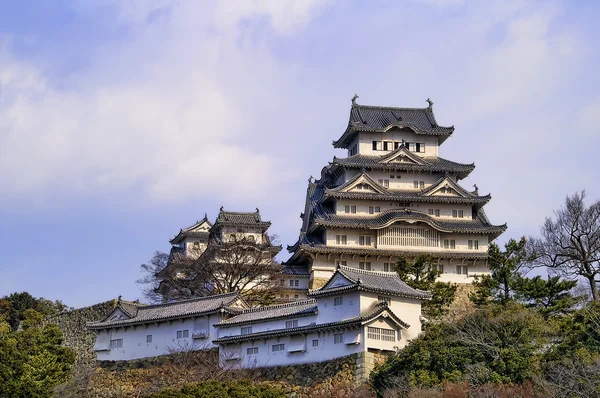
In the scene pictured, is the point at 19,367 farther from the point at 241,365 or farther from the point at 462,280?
the point at 462,280

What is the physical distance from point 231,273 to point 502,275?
15.3 meters

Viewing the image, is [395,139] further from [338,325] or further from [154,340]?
[338,325]

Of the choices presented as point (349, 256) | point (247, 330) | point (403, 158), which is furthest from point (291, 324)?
point (403, 158)

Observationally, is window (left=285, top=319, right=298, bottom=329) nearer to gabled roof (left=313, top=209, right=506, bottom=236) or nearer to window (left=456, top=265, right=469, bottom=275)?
gabled roof (left=313, top=209, right=506, bottom=236)

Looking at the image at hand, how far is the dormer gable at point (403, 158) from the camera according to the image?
60.8 metres

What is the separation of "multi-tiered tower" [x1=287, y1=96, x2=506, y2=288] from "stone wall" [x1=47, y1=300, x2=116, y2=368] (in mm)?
12060

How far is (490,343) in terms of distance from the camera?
37594 millimetres

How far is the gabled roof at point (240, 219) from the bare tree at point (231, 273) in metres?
4.83

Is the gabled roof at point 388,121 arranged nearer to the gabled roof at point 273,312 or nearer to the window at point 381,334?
the gabled roof at point 273,312

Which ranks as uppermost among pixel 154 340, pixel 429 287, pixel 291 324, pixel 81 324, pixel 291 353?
pixel 429 287

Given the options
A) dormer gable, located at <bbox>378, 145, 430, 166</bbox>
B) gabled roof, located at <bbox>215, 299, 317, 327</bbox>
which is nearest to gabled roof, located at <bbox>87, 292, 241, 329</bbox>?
gabled roof, located at <bbox>215, 299, 317, 327</bbox>

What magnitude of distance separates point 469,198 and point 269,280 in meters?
13.8

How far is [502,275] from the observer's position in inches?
1818

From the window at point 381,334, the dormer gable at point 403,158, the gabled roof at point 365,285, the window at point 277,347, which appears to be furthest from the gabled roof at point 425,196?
the window at point 381,334
